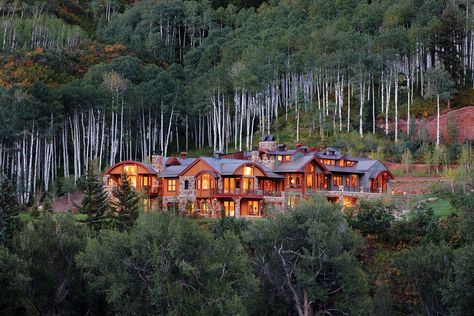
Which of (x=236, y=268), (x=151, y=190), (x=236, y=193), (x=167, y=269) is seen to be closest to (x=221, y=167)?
(x=236, y=193)

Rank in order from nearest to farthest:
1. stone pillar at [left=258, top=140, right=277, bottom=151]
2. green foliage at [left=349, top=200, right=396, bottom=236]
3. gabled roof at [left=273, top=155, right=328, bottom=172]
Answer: green foliage at [left=349, top=200, right=396, bottom=236] → gabled roof at [left=273, top=155, right=328, bottom=172] → stone pillar at [left=258, top=140, right=277, bottom=151]

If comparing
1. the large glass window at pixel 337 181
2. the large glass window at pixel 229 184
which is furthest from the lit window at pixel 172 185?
the large glass window at pixel 337 181

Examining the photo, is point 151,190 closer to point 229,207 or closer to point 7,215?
point 229,207

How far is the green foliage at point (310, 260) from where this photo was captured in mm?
43719

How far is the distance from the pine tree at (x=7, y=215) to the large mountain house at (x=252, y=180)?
12.6m

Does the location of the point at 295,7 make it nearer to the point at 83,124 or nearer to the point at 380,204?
the point at 83,124

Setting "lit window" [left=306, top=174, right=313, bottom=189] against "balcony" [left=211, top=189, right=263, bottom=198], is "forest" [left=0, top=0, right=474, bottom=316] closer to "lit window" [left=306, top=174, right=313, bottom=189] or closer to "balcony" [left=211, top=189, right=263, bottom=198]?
"balcony" [left=211, top=189, right=263, bottom=198]

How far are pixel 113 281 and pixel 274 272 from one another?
1023cm

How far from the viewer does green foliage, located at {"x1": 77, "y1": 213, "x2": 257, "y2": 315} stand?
40.1 meters

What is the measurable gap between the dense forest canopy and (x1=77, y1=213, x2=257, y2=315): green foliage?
117 ft

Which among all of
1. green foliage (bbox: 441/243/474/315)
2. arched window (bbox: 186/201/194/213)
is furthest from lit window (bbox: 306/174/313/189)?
green foliage (bbox: 441/243/474/315)

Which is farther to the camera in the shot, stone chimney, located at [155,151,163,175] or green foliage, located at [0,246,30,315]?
stone chimney, located at [155,151,163,175]

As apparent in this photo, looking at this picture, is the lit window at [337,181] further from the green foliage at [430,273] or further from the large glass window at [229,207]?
the green foliage at [430,273]

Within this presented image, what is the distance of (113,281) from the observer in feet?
135
